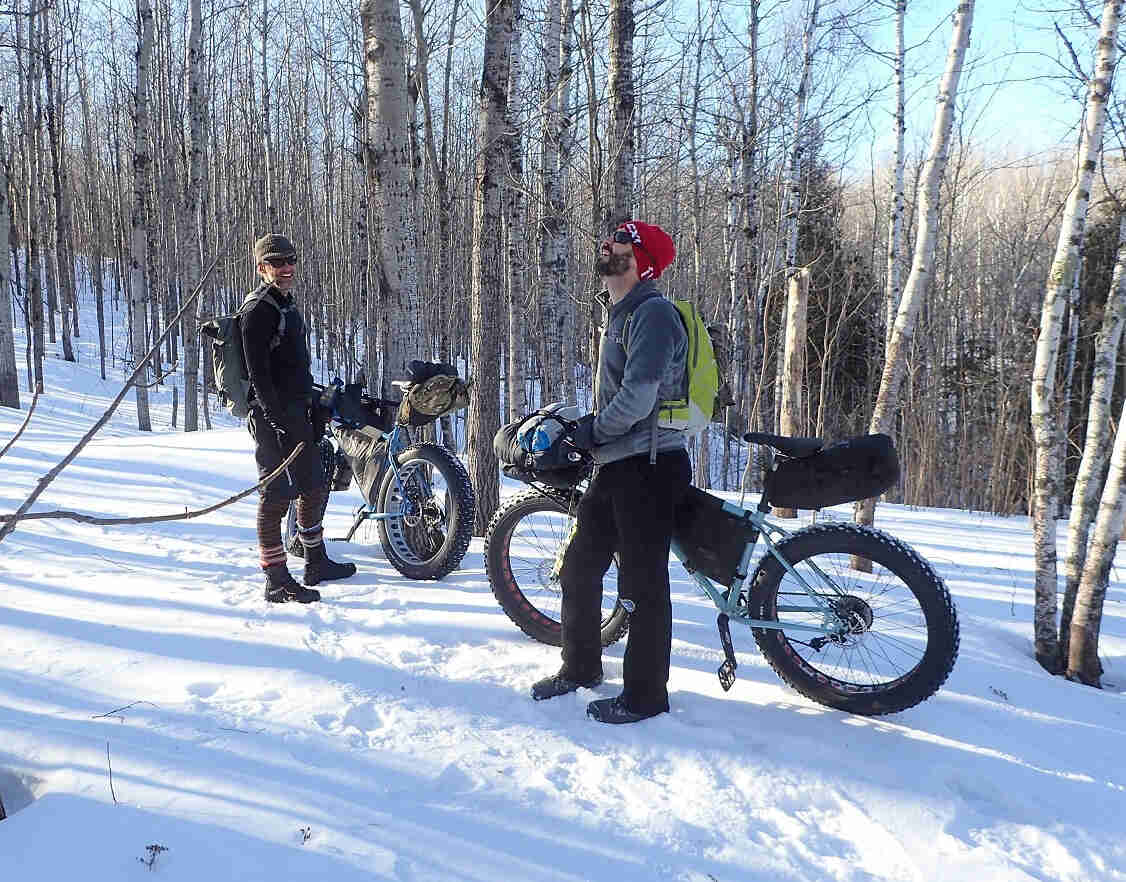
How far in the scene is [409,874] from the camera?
207cm

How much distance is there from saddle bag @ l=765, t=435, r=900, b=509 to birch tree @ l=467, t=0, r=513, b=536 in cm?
277

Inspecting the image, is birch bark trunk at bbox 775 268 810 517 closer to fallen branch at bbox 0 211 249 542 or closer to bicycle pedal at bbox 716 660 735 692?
bicycle pedal at bbox 716 660 735 692

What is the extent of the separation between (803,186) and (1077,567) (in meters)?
13.1

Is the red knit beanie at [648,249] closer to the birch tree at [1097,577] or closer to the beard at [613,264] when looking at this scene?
the beard at [613,264]

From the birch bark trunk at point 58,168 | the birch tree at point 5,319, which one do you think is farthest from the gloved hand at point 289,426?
the birch bark trunk at point 58,168

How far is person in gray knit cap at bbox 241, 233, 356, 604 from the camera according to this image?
3953 millimetres

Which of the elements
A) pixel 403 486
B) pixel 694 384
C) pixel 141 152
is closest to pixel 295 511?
pixel 403 486

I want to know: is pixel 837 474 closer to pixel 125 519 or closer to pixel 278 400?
pixel 125 519

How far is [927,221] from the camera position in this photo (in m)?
5.77

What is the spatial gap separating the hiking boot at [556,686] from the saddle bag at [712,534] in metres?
0.67

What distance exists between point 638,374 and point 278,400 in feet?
7.23

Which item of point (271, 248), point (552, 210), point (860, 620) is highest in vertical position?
point (552, 210)

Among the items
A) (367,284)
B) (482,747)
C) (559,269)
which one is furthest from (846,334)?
(482,747)

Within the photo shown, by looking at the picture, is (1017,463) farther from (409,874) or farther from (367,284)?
(409,874)
